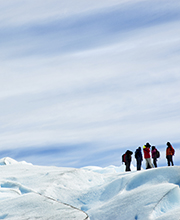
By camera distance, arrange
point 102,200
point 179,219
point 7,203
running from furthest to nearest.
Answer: point 102,200 → point 7,203 → point 179,219

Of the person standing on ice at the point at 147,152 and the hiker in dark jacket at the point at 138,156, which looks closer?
the person standing on ice at the point at 147,152

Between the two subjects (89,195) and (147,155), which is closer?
(89,195)

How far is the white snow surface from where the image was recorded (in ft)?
45.2

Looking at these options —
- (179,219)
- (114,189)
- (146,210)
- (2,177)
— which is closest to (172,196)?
(146,210)

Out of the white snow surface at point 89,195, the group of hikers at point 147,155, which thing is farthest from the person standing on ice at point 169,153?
the white snow surface at point 89,195

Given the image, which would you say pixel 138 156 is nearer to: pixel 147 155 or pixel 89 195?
pixel 147 155

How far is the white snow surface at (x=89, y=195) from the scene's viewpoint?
13766mm

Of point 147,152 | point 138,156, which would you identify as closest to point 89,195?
point 147,152

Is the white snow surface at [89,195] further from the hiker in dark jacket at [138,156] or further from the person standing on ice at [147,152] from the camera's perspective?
the hiker in dark jacket at [138,156]

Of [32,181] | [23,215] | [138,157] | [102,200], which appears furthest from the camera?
[138,157]

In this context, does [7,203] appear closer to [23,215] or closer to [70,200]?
[23,215]

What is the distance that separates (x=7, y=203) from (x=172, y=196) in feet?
20.2

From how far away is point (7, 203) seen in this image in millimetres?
15070

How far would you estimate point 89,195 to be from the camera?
57.6 feet
